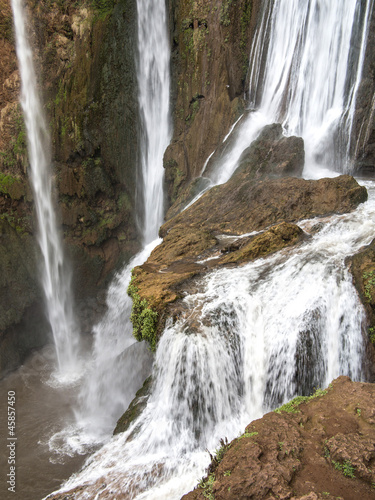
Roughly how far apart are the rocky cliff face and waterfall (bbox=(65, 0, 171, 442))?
555 mm

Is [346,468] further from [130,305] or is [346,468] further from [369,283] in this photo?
[130,305]

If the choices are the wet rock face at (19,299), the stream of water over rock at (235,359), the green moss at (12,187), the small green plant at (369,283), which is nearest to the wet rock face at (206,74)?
the green moss at (12,187)

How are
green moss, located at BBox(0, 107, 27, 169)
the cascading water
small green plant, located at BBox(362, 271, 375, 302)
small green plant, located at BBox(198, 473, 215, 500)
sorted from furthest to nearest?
green moss, located at BBox(0, 107, 27, 169) < small green plant, located at BBox(362, 271, 375, 302) < the cascading water < small green plant, located at BBox(198, 473, 215, 500)

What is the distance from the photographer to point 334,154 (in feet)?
37.1

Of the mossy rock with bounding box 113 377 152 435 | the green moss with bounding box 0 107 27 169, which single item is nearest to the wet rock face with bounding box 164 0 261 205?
the green moss with bounding box 0 107 27 169

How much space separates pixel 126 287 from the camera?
11016 millimetres

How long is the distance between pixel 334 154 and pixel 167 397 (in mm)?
8858

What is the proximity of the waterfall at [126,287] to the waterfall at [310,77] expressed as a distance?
3718mm

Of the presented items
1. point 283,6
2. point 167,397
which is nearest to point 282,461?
point 167,397

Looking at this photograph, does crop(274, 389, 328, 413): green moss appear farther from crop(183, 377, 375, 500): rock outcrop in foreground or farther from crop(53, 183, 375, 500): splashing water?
crop(53, 183, 375, 500): splashing water

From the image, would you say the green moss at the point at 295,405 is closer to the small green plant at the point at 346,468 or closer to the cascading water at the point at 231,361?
the small green plant at the point at 346,468

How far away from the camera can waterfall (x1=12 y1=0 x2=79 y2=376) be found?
14.1 m

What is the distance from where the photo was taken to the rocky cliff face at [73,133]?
13656mm

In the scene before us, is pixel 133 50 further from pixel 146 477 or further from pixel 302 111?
pixel 146 477
